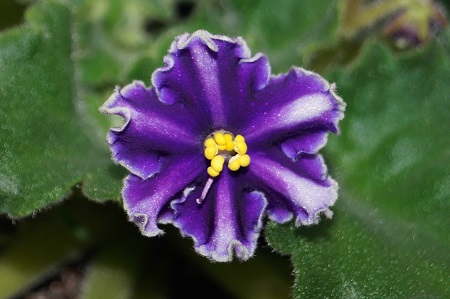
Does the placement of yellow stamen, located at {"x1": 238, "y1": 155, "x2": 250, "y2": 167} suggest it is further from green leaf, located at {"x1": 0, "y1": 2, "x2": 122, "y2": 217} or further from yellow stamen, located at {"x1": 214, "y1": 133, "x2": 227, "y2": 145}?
green leaf, located at {"x1": 0, "y1": 2, "x2": 122, "y2": 217}

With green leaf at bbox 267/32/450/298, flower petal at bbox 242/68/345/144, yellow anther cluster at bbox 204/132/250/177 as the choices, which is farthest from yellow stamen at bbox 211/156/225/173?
green leaf at bbox 267/32/450/298

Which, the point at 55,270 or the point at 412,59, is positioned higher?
the point at 412,59

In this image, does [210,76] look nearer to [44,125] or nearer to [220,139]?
[220,139]

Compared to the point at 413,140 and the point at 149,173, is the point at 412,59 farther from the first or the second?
the point at 149,173

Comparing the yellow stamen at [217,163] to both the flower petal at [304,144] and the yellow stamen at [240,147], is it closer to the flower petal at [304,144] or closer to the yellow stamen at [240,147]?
the yellow stamen at [240,147]

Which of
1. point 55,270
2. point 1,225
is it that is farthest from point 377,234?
point 1,225

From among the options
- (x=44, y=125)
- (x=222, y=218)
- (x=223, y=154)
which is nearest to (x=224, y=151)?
(x=223, y=154)
